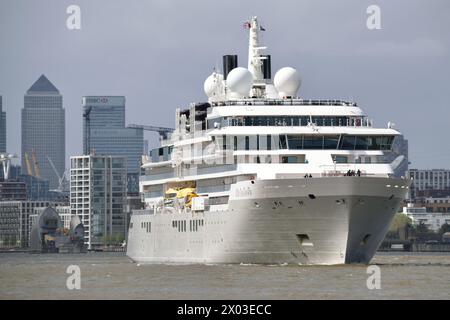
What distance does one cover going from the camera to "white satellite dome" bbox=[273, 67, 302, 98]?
118m

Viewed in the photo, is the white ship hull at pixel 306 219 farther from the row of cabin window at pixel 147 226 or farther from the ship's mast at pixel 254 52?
the row of cabin window at pixel 147 226

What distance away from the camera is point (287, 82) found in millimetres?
117812

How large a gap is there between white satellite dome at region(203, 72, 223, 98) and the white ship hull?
18.8 m

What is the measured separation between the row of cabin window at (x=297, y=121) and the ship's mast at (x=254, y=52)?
11654 millimetres

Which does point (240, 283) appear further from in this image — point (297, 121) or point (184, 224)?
point (184, 224)

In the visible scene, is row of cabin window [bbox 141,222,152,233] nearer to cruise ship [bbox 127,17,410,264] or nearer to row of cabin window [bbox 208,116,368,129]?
cruise ship [bbox 127,17,410,264]

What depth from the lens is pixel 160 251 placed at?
405 feet

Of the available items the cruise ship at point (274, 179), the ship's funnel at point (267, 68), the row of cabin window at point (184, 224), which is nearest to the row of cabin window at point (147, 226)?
the cruise ship at point (274, 179)

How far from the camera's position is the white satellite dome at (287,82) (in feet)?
387

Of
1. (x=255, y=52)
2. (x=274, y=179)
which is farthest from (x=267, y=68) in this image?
(x=274, y=179)

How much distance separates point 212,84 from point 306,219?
2833 cm
